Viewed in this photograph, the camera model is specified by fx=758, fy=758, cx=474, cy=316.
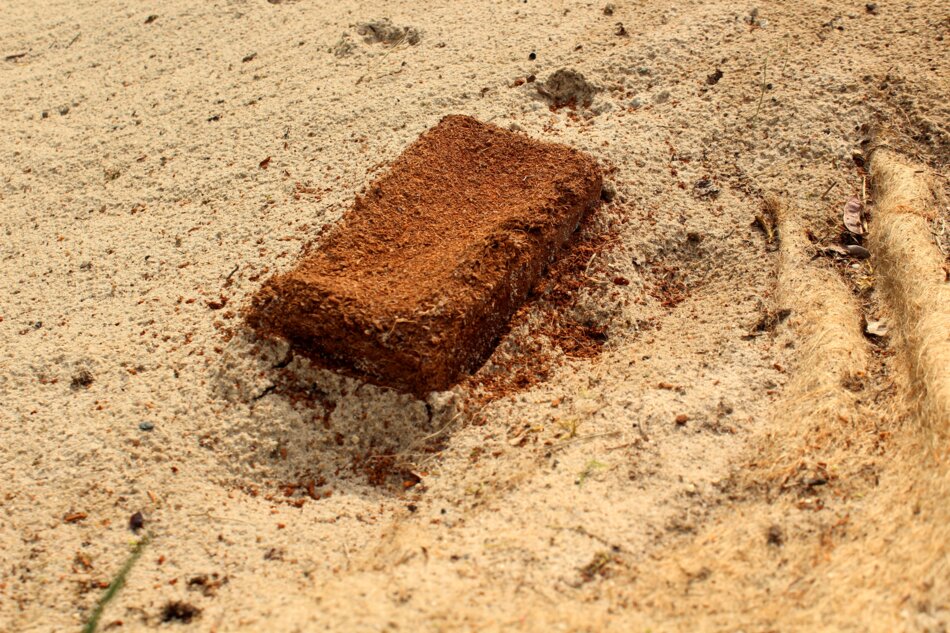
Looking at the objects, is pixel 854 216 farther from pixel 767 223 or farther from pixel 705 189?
pixel 705 189

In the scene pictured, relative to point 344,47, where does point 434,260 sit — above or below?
below

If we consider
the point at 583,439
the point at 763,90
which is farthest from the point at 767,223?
the point at 583,439

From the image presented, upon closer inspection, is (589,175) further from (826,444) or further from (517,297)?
(826,444)

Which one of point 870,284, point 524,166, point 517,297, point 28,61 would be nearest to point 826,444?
point 870,284

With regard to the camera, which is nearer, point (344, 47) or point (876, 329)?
point (876, 329)

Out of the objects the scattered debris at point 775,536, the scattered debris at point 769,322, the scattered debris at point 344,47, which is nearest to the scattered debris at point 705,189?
the scattered debris at point 769,322

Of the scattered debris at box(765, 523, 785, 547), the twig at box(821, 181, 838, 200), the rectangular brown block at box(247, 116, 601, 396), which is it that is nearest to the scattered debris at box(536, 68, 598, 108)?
the rectangular brown block at box(247, 116, 601, 396)

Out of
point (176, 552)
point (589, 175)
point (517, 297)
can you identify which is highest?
point (589, 175)
